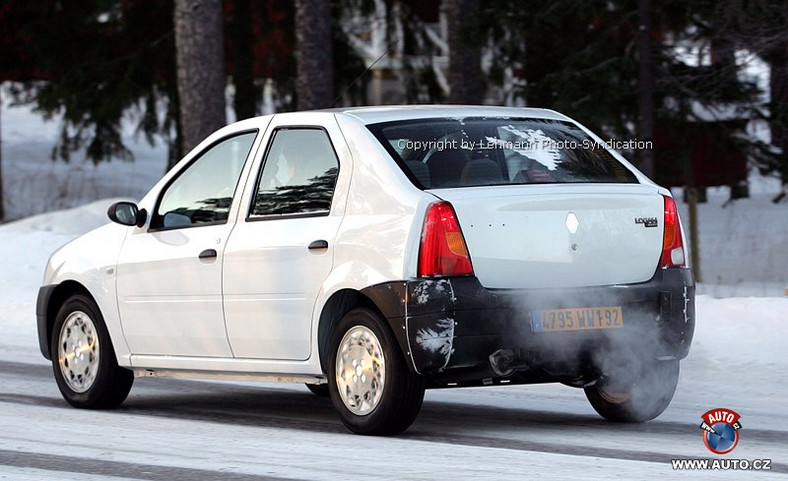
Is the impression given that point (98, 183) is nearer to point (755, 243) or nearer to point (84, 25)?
point (84, 25)

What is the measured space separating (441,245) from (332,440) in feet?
3.82

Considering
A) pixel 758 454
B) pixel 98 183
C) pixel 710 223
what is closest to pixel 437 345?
pixel 758 454

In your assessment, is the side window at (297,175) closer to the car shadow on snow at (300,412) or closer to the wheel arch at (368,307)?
the wheel arch at (368,307)

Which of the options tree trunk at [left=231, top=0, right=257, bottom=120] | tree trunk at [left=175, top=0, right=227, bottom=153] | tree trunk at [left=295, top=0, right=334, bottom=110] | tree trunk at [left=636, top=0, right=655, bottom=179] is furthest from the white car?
tree trunk at [left=231, top=0, right=257, bottom=120]

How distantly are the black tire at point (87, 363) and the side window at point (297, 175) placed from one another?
159 cm

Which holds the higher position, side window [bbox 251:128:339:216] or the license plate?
side window [bbox 251:128:339:216]

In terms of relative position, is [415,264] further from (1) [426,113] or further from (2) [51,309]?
(2) [51,309]

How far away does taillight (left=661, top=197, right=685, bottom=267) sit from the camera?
7.50 metres

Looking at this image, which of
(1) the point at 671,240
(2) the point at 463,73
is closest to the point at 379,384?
(1) the point at 671,240

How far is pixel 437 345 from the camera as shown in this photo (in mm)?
6914

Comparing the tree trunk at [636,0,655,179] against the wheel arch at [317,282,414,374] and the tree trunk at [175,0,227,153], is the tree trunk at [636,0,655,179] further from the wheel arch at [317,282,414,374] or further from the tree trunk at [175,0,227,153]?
the wheel arch at [317,282,414,374]

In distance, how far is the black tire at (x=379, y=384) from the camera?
7.10 meters

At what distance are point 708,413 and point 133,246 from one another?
3.44 meters

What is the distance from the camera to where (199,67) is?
18344 millimetres
